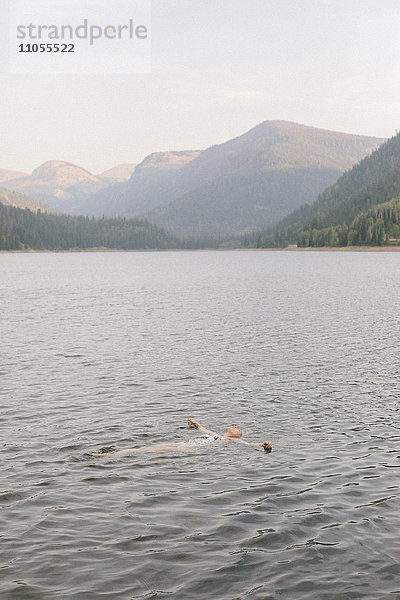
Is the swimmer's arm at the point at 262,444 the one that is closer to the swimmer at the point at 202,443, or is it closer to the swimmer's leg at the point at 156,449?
the swimmer at the point at 202,443

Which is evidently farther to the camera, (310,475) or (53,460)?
(53,460)

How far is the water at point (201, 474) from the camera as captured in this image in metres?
13.8

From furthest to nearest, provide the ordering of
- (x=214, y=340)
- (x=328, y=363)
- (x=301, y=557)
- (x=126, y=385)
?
(x=214, y=340) < (x=328, y=363) < (x=126, y=385) < (x=301, y=557)

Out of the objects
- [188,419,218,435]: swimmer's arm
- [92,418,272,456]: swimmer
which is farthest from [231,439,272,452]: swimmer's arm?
[188,419,218,435]: swimmer's arm

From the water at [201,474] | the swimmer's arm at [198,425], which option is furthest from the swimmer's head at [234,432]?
the swimmer's arm at [198,425]

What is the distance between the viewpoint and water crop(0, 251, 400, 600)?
45.2ft

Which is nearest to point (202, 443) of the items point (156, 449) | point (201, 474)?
point (156, 449)

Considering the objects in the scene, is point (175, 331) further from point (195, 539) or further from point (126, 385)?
point (195, 539)

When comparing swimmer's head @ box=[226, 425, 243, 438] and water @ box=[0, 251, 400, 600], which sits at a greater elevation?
swimmer's head @ box=[226, 425, 243, 438]

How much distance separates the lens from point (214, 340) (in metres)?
51.1

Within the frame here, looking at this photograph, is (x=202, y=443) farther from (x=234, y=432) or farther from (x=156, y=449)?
(x=156, y=449)

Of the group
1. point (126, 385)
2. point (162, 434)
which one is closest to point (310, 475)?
point (162, 434)

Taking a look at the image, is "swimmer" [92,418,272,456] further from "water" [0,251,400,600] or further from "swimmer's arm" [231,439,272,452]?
"water" [0,251,400,600]

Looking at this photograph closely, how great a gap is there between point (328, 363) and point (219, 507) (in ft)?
79.9
